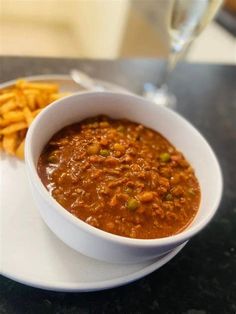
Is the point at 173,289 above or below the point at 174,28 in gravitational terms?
below

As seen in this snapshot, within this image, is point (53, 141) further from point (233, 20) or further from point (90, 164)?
point (233, 20)

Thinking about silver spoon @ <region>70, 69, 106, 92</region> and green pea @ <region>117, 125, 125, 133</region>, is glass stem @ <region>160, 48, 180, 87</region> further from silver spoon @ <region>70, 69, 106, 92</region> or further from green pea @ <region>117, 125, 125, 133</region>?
green pea @ <region>117, 125, 125, 133</region>

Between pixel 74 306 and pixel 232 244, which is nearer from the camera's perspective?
pixel 74 306

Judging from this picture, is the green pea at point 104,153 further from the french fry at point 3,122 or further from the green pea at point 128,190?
the french fry at point 3,122

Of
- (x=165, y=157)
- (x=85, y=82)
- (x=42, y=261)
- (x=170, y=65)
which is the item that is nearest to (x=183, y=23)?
(x=170, y=65)

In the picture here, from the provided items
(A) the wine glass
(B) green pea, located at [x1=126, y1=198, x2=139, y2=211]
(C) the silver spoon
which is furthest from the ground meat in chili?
(A) the wine glass


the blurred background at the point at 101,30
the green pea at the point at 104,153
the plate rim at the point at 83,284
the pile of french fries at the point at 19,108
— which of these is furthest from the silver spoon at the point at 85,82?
the blurred background at the point at 101,30

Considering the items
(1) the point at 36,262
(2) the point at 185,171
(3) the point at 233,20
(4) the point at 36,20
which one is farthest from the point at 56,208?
(3) the point at 233,20
